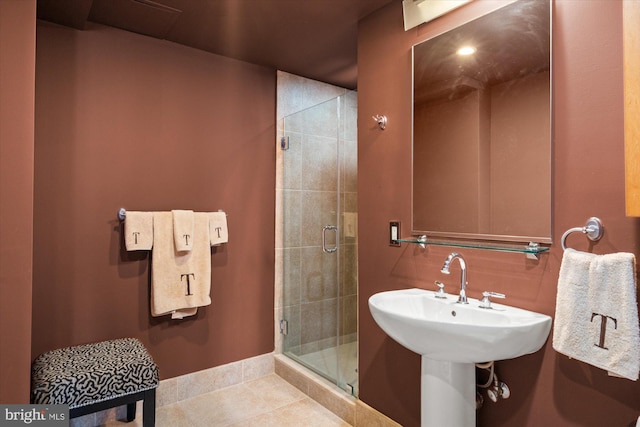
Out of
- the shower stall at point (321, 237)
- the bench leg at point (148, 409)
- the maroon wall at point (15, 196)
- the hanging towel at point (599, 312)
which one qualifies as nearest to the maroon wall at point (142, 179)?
the shower stall at point (321, 237)

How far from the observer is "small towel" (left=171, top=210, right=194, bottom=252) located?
2.39 m

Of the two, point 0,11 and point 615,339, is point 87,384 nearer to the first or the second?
point 0,11

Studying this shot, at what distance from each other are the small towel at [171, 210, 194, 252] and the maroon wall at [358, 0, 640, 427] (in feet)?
3.91

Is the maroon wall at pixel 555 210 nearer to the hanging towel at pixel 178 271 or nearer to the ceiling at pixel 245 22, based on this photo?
the ceiling at pixel 245 22

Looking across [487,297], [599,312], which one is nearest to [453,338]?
[487,297]

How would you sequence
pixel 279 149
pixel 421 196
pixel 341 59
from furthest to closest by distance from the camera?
pixel 279 149, pixel 341 59, pixel 421 196

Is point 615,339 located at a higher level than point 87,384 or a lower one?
higher

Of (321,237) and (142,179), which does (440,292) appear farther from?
(142,179)

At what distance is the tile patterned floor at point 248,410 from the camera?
227cm

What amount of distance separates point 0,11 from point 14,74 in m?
0.20

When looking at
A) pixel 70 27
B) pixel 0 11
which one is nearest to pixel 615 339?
pixel 0 11

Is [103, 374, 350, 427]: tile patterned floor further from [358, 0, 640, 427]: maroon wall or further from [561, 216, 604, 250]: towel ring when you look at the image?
[561, 216, 604, 250]: towel ring

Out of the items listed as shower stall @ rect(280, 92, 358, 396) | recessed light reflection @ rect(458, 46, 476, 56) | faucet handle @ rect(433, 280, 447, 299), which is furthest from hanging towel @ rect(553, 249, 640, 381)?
shower stall @ rect(280, 92, 358, 396)

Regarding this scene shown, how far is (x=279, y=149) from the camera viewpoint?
9.79ft
